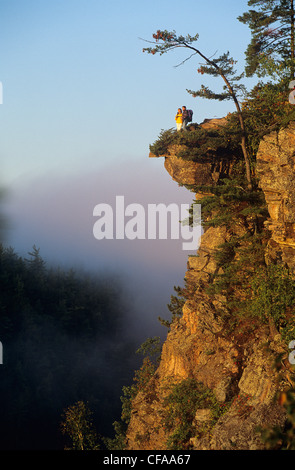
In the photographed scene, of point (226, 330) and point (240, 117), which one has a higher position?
point (240, 117)

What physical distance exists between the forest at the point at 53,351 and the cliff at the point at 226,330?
2517 cm

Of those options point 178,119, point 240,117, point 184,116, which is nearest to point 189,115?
point 184,116

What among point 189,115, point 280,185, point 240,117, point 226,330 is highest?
point 189,115

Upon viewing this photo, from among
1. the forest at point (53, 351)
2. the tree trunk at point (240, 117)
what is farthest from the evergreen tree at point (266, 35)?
the forest at point (53, 351)

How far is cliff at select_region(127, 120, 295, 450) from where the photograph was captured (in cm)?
2230

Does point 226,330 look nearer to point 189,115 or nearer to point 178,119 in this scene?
point 178,119

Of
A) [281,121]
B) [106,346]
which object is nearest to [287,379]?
[281,121]

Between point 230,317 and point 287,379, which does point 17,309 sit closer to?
point 230,317

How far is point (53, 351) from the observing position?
58.8m

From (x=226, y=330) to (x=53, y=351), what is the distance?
123 feet

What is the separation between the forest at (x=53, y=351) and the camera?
49.8 meters

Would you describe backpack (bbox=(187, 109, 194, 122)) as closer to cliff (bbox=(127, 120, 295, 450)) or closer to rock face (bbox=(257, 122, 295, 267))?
cliff (bbox=(127, 120, 295, 450))

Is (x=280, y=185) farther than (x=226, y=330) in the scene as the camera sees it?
No

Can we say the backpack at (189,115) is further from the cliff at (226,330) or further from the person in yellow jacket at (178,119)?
the cliff at (226,330)
